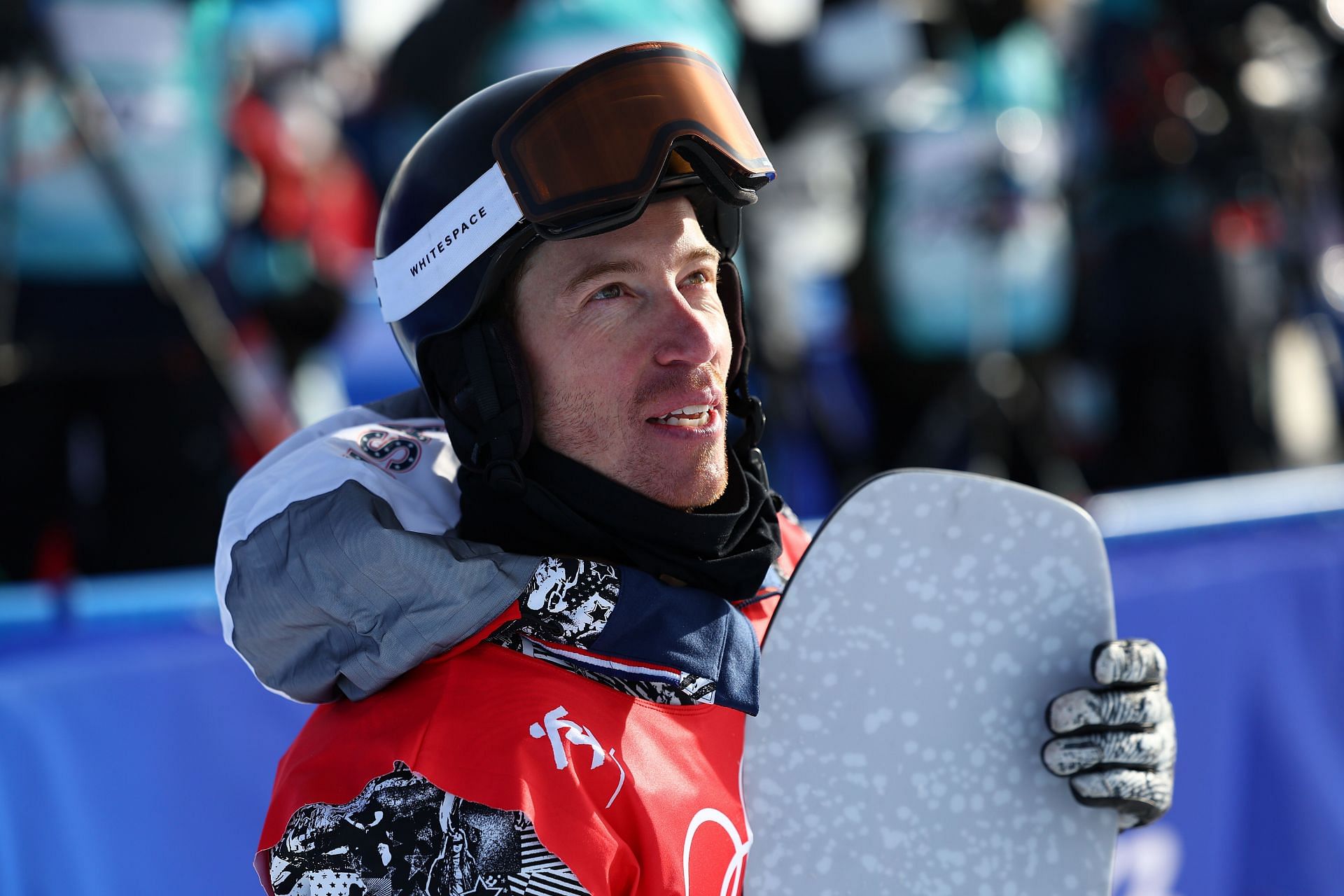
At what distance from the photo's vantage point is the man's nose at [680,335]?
155 cm

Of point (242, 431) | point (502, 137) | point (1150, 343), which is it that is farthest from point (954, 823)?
point (1150, 343)

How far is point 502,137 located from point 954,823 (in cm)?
104

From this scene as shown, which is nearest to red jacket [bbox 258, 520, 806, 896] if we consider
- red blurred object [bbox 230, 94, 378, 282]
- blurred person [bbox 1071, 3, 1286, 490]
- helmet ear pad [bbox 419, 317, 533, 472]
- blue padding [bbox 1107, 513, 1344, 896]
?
helmet ear pad [bbox 419, 317, 533, 472]

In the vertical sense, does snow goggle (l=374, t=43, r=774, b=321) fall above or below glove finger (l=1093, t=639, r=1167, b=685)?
above

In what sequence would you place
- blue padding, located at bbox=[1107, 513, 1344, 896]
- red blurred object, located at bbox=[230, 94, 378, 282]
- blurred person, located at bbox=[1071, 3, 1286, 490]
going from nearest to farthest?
blue padding, located at bbox=[1107, 513, 1344, 896] → red blurred object, located at bbox=[230, 94, 378, 282] → blurred person, located at bbox=[1071, 3, 1286, 490]

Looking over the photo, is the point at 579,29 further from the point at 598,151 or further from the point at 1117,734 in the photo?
the point at 1117,734

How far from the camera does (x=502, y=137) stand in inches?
59.4

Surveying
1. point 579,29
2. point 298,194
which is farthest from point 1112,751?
point 298,194

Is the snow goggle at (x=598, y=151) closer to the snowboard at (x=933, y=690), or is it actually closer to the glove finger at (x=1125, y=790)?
the snowboard at (x=933, y=690)

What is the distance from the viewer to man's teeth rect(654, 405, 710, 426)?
5.16 feet

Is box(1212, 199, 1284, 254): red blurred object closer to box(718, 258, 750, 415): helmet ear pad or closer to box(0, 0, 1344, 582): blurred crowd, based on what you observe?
box(0, 0, 1344, 582): blurred crowd

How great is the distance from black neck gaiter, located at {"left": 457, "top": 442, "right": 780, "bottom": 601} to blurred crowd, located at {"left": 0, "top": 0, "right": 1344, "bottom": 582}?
1.85m

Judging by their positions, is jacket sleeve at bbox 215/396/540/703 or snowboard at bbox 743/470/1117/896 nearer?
jacket sleeve at bbox 215/396/540/703

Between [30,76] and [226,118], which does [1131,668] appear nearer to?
[30,76]
